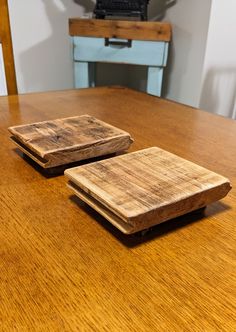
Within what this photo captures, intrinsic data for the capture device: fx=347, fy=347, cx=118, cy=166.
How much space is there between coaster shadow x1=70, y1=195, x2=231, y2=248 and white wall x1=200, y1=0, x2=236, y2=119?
1.37 metres

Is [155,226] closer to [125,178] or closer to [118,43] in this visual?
[125,178]

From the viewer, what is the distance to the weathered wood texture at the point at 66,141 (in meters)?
0.61

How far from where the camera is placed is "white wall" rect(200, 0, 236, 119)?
1673 mm

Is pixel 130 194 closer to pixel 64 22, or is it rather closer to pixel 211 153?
pixel 211 153

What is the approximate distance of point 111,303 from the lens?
359 millimetres

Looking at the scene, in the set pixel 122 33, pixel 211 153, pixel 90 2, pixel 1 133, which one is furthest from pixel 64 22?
pixel 211 153

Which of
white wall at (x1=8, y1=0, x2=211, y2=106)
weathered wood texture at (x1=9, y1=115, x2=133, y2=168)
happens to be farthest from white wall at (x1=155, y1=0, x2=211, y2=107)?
weathered wood texture at (x1=9, y1=115, x2=133, y2=168)

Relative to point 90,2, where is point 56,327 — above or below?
below

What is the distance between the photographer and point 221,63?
1.81m

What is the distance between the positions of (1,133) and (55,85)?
1.47 m

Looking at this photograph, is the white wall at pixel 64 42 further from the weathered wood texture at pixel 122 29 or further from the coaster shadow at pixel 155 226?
the coaster shadow at pixel 155 226

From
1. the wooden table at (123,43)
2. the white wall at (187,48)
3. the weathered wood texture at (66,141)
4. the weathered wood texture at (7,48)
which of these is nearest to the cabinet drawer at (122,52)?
the wooden table at (123,43)

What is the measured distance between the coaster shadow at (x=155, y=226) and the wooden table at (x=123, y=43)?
53.1 inches

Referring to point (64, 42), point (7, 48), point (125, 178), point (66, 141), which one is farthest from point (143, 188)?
point (64, 42)
